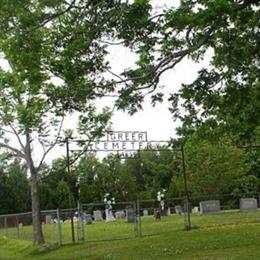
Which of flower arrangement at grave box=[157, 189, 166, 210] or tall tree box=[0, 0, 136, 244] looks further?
flower arrangement at grave box=[157, 189, 166, 210]

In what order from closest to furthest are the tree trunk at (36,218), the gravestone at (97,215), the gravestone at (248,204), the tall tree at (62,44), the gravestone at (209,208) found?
the tall tree at (62,44) < the tree trunk at (36,218) < the gravestone at (209,208) < the gravestone at (248,204) < the gravestone at (97,215)

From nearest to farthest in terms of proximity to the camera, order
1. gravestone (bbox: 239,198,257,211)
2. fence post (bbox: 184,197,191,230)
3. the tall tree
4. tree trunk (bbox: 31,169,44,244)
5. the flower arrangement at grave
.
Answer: the tall tree, tree trunk (bbox: 31,169,44,244), fence post (bbox: 184,197,191,230), the flower arrangement at grave, gravestone (bbox: 239,198,257,211)

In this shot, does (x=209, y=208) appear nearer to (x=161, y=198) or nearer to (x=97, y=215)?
(x=97, y=215)

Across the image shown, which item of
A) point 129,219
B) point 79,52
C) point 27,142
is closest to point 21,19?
point 79,52

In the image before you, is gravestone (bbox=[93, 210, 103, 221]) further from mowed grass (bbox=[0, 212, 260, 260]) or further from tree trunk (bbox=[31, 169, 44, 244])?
mowed grass (bbox=[0, 212, 260, 260])

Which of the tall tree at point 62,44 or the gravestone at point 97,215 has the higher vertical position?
the tall tree at point 62,44

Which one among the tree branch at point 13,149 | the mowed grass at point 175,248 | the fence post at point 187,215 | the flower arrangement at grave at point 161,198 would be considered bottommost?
the mowed grass at point 175,248

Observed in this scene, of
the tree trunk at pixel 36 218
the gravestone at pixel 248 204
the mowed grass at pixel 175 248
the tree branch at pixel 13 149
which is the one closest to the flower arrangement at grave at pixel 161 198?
the gravestone at pixel 248 204

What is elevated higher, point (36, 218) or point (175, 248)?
point (36, 218)

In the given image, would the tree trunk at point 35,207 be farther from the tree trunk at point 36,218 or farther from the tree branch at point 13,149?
the tree branch at point 13,149

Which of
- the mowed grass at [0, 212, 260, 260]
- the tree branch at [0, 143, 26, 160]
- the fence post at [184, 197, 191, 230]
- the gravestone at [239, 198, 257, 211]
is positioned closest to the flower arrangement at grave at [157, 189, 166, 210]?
the gravestone at [239, 198, 257, 211]

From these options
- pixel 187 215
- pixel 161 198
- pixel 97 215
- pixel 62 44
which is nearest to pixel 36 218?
pixel 187 215

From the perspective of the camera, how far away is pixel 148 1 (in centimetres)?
1116

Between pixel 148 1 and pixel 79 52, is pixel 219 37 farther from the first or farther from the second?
pixel 79 52
